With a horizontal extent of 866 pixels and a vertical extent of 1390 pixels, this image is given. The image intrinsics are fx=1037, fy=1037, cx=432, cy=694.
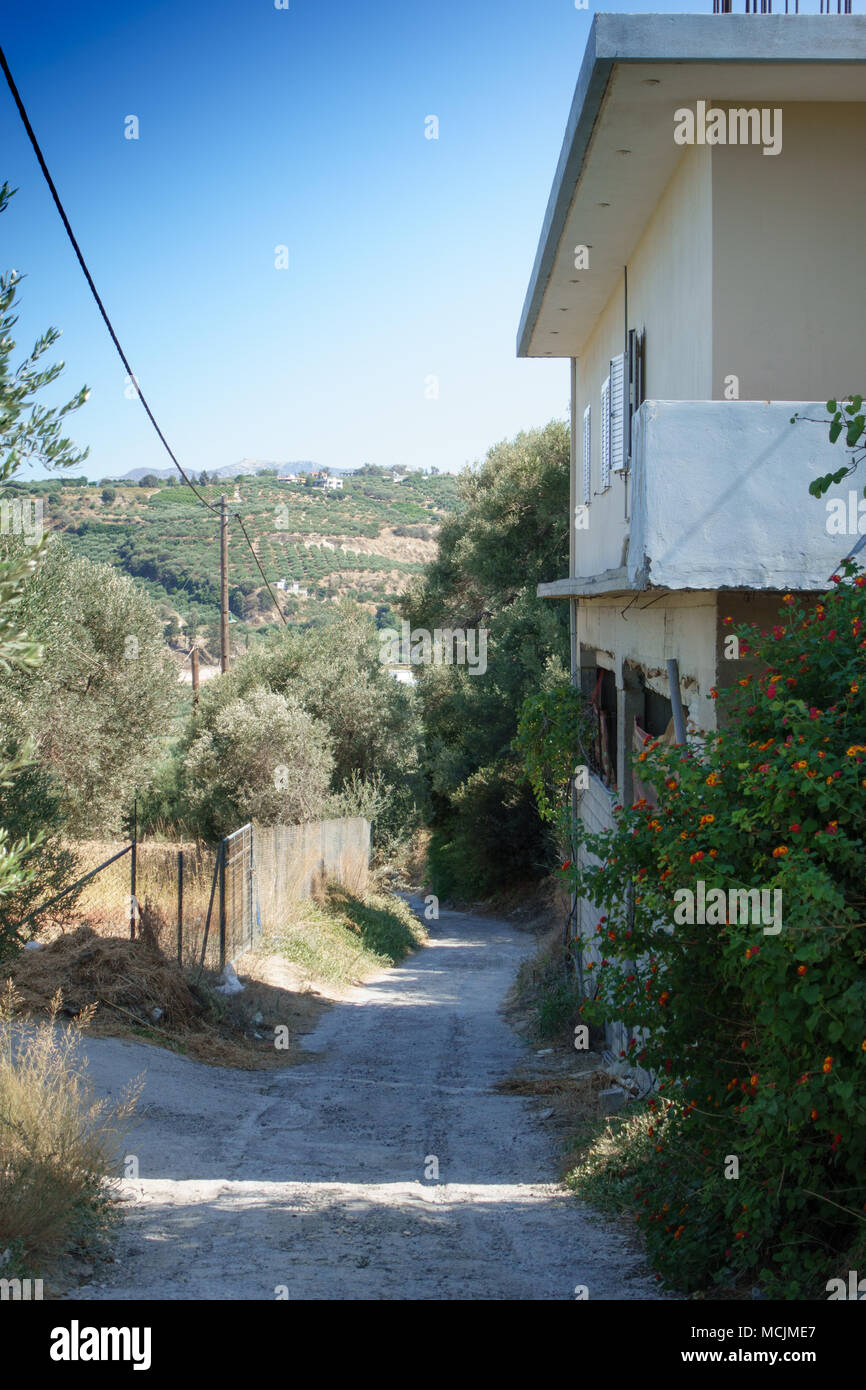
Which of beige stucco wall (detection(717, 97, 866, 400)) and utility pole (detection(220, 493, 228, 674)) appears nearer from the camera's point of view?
beige stucco wall (detection(717, 97, 866, 400))

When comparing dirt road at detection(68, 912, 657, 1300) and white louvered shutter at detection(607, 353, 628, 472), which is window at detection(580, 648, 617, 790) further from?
dirt road at detection(68, 912, 657, 1300)

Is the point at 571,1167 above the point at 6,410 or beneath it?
beneath

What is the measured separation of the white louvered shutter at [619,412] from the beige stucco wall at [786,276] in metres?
2.56

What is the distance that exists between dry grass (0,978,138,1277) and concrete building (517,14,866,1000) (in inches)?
131

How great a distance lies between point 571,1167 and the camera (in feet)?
21.5

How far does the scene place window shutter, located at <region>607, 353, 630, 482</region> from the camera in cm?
845

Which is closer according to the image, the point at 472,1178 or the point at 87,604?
the point at 472,1178

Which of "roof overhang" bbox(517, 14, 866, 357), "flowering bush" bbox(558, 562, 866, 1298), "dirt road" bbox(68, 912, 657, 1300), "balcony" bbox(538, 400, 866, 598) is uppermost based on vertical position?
"roof overhang" bbox(517, 14, 866, 357)

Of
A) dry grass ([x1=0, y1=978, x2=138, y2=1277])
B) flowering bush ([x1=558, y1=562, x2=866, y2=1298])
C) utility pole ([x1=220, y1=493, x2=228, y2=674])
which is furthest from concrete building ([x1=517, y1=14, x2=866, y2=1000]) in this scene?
utility pole ([x1=220, y1=493, x2=228, y2=674])

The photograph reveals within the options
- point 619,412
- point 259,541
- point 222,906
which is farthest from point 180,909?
point 259,541

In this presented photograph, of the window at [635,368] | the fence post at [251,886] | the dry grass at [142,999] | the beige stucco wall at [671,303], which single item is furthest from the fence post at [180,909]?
the window at [635,368]

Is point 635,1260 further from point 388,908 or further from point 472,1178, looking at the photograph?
point 388,908
